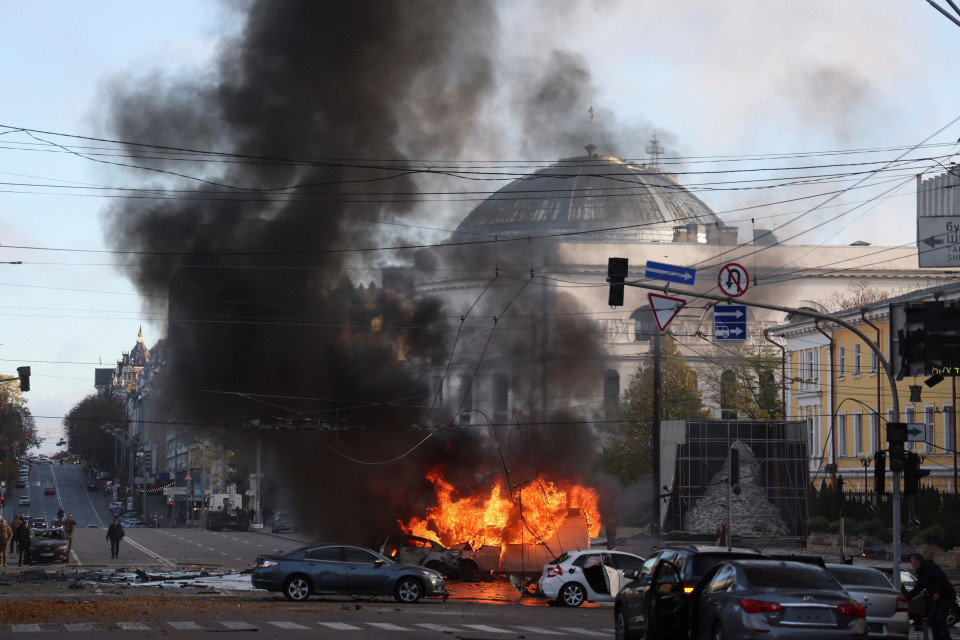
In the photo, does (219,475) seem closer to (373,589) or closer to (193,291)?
(193,291)

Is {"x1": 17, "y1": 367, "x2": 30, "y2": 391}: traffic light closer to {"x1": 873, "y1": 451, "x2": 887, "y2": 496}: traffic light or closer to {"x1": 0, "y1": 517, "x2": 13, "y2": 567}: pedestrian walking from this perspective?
{"x1": 0, "y1": 517, "x2": 13, "y2": 567}: pedestrian walking

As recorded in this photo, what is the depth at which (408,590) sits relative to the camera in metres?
23.7

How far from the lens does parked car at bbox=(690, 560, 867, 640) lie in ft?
40.4

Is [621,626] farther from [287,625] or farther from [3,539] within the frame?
[3,539]

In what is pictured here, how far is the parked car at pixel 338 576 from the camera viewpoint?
23.3 metres

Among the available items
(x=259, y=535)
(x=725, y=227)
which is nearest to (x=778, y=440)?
(x=259, y=535)

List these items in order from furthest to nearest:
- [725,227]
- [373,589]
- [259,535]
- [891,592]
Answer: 1. [725,227]
2. [259,535]
3. [373,589]
4. [891,592]

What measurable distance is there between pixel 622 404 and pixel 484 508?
32.8 m

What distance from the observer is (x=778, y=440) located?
48.7 meters

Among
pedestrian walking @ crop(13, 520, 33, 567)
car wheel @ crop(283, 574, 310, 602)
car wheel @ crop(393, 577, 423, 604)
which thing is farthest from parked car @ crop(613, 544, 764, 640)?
pedestrian walking @ crop(13, 520, 33, 567)

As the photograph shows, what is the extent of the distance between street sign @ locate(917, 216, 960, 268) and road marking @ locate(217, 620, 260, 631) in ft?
48.3

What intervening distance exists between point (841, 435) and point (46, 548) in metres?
36.1

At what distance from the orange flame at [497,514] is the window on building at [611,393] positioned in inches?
1080

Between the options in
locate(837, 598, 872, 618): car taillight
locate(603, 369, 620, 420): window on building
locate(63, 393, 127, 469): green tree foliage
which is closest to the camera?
locate(837, 598, 872, 618): car taillight
